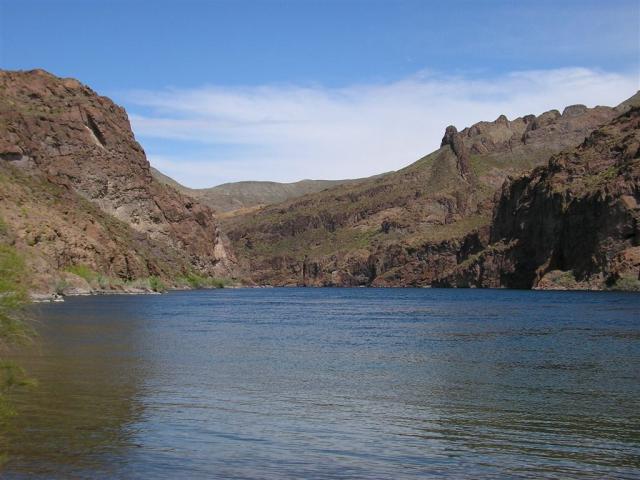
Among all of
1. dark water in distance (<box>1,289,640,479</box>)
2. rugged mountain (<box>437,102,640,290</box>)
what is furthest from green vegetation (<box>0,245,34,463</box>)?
rugged mountain (<box>437,102,640,290</box>)

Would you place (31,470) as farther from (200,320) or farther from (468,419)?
(200,320)

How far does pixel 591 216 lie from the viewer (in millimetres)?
164625

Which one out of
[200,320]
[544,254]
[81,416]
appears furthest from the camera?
[544,254]

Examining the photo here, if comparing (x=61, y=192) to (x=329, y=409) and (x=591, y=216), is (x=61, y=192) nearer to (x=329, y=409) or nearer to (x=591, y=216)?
(x=591, y=216)

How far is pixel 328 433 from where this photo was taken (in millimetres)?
20203

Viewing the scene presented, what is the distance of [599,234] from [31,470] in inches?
6099

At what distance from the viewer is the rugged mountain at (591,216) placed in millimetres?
148750

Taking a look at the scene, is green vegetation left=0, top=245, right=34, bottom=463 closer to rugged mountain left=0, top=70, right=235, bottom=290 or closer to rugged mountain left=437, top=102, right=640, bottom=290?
rugged mountain left=0, top=70, right=235, bottom=290

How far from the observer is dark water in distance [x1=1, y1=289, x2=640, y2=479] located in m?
16.9

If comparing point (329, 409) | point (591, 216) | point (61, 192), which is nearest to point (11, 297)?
point (329, 409)

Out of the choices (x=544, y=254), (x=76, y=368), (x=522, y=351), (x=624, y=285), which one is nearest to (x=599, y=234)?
(x=624, y=285)

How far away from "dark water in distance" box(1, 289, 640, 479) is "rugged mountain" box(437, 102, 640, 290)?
356 feet

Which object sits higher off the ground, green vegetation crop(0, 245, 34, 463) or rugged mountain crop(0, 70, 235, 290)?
rugged mountain crop(0, 70, 235, 290)

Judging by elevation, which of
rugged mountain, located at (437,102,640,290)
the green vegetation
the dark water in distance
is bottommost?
the dark water in distance
